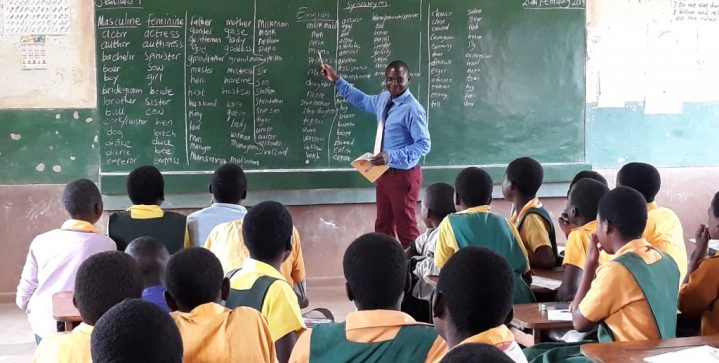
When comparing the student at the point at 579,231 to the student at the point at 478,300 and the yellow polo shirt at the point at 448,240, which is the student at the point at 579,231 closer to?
the yellow polo shirt at the point at 448,240

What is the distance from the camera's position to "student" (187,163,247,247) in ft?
13.4

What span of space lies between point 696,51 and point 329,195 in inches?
124

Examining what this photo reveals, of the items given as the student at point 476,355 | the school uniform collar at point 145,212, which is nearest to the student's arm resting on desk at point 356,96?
the school uniform collar at point 145,212

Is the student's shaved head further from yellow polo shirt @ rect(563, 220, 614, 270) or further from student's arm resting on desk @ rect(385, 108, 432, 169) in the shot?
student's arm resting on desk @ rect(385, 108, 432, 169)

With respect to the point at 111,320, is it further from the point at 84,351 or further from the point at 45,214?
the point at 45,214

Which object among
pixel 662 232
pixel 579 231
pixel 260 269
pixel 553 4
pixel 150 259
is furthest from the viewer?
pixel 553 4

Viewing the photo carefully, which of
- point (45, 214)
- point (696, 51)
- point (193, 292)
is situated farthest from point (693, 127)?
point (193, 292)

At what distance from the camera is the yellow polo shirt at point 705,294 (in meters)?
3.34

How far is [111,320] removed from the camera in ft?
5.29

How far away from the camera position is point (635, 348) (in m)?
2.74

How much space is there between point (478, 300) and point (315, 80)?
4.36m

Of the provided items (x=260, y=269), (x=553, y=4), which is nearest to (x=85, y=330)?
(x=260, y=269)

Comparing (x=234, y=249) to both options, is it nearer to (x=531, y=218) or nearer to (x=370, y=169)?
(x=531, y=218)

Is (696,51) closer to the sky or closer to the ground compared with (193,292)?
closer to the sky
